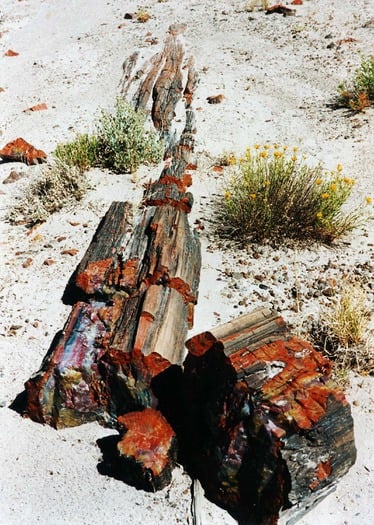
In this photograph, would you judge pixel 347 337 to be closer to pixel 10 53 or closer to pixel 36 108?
pixel 36 108

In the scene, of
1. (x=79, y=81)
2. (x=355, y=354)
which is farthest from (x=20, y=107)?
(x=355, y=354)

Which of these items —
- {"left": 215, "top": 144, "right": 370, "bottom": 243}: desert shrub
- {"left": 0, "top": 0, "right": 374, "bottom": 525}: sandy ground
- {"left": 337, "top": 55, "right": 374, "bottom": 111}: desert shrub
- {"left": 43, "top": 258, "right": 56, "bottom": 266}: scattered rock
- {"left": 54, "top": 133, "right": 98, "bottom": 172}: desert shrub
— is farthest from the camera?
{"left": 337, "top": 55, "right": 374, "bottom": 111}: desert shrub

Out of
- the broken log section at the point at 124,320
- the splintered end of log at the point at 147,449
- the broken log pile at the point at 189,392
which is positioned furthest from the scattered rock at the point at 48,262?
the splintered end of log at the point at 147,449

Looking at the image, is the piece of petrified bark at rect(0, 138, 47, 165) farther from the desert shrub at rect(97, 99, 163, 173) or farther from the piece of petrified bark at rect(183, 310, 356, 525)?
the piece of petrified bark at rect(183, 310, 356, 525)

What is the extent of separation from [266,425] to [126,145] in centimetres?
504

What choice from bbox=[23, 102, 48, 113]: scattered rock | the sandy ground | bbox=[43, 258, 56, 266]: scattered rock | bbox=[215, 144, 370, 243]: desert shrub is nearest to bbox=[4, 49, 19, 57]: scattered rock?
the sandy ground

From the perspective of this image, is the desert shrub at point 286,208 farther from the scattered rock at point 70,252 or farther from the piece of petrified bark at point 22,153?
the piece of petrified bark at point 22,153

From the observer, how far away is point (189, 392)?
148 inches

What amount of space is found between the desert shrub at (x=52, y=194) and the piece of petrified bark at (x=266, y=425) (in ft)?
11.8

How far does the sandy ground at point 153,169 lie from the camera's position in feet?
12.0

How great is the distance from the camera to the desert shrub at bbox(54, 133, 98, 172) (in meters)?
7.11

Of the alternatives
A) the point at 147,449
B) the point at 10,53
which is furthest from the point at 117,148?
the point at 10,53

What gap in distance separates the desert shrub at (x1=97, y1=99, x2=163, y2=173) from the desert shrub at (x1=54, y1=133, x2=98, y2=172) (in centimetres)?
11

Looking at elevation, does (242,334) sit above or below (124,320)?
above
